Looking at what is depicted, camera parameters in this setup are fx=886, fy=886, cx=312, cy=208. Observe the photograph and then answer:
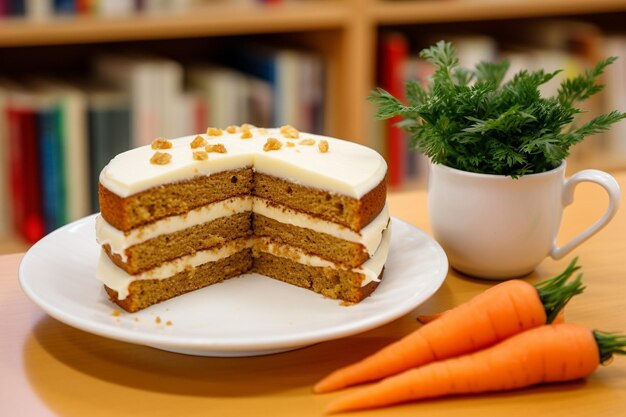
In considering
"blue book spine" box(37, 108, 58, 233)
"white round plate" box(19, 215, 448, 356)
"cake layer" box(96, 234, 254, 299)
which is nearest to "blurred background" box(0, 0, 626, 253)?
"blue book spine" box(37, 108, 58, 233)

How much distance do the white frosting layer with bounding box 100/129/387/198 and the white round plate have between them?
138 millimetres

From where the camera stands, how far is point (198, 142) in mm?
1298

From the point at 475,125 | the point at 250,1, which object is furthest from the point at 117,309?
the point at 250,1

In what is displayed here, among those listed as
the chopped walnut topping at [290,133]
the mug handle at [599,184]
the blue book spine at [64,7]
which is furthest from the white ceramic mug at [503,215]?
the blue book spine at [64,7]

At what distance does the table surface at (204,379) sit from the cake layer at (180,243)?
4.6 inches

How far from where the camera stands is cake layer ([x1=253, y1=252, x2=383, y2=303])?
1.21 meters

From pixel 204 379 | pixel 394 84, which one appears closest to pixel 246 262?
pixel 204 379

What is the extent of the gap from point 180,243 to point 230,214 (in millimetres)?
98

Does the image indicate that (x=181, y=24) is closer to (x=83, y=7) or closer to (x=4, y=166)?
(x=83, y=7)

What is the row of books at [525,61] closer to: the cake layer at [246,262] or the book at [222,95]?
the book at [222,95]

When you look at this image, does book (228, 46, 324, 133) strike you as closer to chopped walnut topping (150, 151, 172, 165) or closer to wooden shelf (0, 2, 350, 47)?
wooden shelf (0, 2, 350, 47)

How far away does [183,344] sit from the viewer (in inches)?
39.2

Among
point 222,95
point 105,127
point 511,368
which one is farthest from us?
point 222,95

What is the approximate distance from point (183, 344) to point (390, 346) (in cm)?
24
